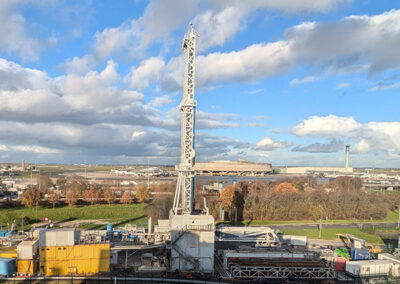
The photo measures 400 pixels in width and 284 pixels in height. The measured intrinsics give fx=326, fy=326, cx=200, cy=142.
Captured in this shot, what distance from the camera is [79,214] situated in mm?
38750

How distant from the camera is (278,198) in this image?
40969 mm

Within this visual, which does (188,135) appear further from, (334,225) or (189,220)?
(334,225)

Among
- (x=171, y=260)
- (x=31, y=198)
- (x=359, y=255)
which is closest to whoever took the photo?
(x=171, y=260)

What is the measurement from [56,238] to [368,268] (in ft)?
55.4

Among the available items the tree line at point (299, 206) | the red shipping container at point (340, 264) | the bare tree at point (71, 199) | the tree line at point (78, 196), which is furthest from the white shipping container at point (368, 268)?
the bare tree at point (71, 199)

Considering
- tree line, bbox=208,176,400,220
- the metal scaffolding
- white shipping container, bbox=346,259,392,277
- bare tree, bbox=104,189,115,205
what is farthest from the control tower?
bare tree, bbox=104,189,115,205

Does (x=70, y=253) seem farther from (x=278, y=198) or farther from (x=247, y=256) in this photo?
(x=278, y=198)

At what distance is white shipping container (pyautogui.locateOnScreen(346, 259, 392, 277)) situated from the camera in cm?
1775

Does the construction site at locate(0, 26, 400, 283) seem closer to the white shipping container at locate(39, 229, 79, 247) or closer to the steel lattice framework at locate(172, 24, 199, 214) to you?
the white shipping container at locate(39, 229, 79, 247)

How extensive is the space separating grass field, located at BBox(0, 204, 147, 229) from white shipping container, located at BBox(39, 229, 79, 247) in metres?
16.2

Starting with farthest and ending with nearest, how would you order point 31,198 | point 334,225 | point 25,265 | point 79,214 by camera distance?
point 31,198
point 79,214
point 334,225
point 25,265

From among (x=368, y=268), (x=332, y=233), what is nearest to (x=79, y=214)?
(x=332, y=233)

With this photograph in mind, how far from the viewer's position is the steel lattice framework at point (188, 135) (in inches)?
857

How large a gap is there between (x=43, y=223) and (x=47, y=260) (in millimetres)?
18613
